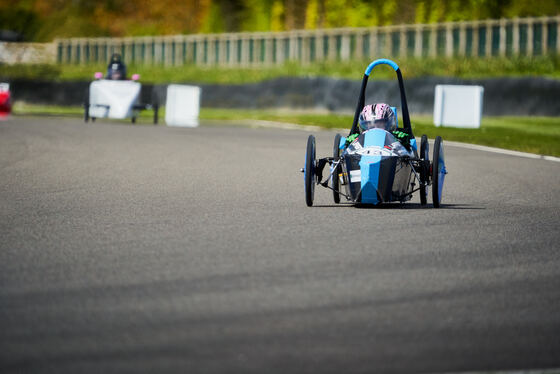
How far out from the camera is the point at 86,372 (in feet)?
17.0

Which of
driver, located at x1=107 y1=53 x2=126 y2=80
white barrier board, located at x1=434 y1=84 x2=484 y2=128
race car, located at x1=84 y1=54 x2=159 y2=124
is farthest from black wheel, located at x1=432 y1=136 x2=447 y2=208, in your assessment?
driver, located at x1=107 y1=53 x2=126 y2=80

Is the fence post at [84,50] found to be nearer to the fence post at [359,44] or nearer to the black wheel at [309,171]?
the fence post at [359,44]

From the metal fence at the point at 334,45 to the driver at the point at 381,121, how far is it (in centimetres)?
2430

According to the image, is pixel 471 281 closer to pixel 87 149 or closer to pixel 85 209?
pixel 85 209

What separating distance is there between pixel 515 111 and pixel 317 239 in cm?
2176

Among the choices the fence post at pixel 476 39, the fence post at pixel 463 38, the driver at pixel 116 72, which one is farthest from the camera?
the fence post at pixel 463 38

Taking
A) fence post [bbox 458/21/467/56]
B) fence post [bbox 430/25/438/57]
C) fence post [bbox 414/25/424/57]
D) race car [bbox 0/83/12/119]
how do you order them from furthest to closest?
fence post [bbox 414/25/424/57]
fence post [bbox 430/25/438/57]
fence post [bbox 458/21/467/56]
race car [bbox 0/83/12/119]

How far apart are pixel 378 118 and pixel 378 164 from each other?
32.3 inches

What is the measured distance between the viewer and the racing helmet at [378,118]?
37.7 feet

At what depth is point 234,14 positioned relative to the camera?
69562 millimetres

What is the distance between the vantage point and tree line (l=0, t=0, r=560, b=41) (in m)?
49.6

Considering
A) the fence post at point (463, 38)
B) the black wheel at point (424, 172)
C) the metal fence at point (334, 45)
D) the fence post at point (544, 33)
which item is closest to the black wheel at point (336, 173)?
the black wheel at point (424, 172)

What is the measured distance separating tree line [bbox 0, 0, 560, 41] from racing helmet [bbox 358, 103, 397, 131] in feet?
115

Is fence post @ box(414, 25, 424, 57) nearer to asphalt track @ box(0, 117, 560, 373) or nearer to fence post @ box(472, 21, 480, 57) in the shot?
fence post @ box(472, 21, 480, 57)
